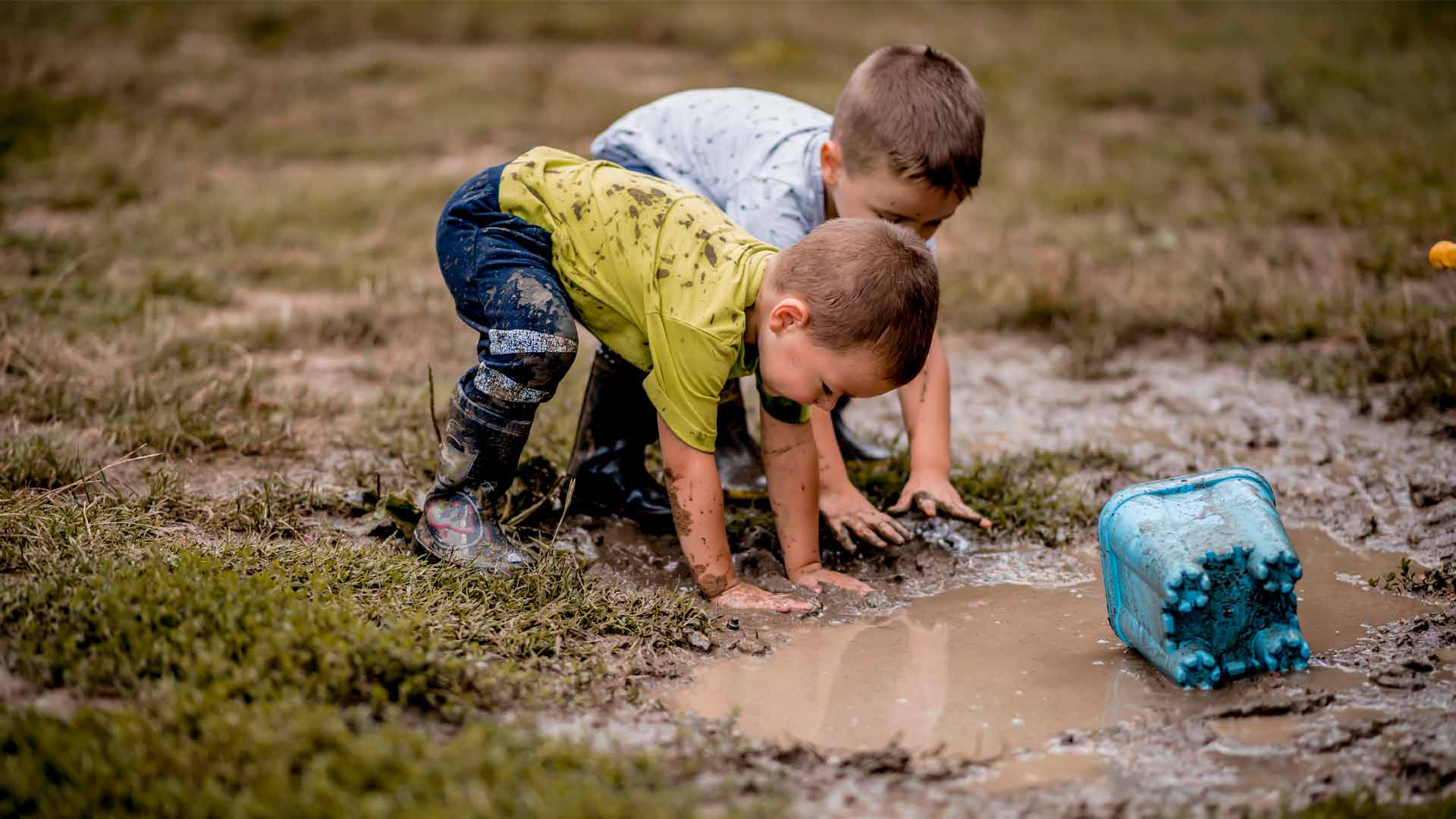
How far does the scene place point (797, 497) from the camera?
10.7ft

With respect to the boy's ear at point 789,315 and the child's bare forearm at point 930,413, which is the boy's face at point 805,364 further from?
the child's bare forearm at point 930,413

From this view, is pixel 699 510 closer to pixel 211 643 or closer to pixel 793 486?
pixel 793 486

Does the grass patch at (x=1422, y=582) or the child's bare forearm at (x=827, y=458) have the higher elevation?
the child's bare forearm at (x=827, y=458)

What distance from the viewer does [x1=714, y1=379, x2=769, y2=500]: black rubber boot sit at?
3.88 meters

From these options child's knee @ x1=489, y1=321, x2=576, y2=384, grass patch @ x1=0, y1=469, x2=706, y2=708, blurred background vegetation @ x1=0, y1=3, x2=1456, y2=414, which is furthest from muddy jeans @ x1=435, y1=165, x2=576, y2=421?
blurred background vegetation @ x1=0, y1=3, x2=1456, y2=414

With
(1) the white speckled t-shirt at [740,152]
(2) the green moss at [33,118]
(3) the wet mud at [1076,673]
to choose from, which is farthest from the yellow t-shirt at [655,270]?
(2) the green moss at [33,118]

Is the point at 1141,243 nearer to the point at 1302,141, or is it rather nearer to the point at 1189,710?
the point at 1302,141

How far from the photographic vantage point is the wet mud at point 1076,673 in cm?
234

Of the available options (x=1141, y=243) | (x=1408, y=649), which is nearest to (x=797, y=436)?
(x=1408, y=649)

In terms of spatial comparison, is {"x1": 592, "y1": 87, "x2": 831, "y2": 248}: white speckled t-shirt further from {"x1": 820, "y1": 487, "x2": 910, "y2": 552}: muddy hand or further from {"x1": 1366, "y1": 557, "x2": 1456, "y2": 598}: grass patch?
{"x1": 1366, "y1": 557, "x2": 1456, "y2": 598}: grass patch

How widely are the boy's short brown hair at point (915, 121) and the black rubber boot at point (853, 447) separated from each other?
3.20 ft

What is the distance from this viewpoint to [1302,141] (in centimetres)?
751

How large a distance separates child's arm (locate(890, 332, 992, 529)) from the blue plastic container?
2.85 ft

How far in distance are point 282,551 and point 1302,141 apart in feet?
22.5
